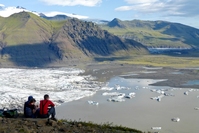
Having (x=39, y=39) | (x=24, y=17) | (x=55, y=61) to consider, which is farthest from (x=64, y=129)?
(x=24, y=17)

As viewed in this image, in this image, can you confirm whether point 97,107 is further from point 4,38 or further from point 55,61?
point 4,38

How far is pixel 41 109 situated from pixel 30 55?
128 metres

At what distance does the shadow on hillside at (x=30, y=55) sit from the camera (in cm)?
13262

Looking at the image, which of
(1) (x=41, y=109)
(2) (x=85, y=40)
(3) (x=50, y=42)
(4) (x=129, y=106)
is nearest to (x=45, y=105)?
(1) (x=41, y=109)

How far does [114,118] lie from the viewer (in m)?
38.0

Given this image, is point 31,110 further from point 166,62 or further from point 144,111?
point 166,62

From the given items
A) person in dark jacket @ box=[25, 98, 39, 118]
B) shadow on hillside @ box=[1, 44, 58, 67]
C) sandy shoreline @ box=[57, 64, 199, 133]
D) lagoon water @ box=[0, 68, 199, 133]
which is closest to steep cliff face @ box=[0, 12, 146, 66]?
shadow on hillside @ box=[1, 44, 58, 67]

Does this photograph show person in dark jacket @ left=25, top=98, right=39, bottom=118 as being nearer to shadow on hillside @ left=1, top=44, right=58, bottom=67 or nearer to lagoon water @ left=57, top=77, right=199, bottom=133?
lagoon water @ left=57, top=77, right=199, bottom=133

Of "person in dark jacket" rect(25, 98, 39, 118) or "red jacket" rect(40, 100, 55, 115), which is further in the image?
"person in dark jacket" rect(25, 98, 39, 118)

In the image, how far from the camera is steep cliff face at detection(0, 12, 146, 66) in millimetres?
140625

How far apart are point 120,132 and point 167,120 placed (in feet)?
80.1

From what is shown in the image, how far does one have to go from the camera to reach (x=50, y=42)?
520 feet

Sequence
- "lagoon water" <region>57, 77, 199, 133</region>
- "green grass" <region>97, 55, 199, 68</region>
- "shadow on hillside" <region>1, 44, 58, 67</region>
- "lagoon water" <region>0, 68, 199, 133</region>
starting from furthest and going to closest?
"shadow on hillside" <region>1, 44, 58, 67</region>, "green grass" <region>97, 55, 199, 68</region>, "lagoon water" <region>0, 68, 199, 133</region>, "lagoon water" <region>57, 77, 199, 133</region>

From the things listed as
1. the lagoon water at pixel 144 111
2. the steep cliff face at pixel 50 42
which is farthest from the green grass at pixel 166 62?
the lagoon water at pixel 144 111
